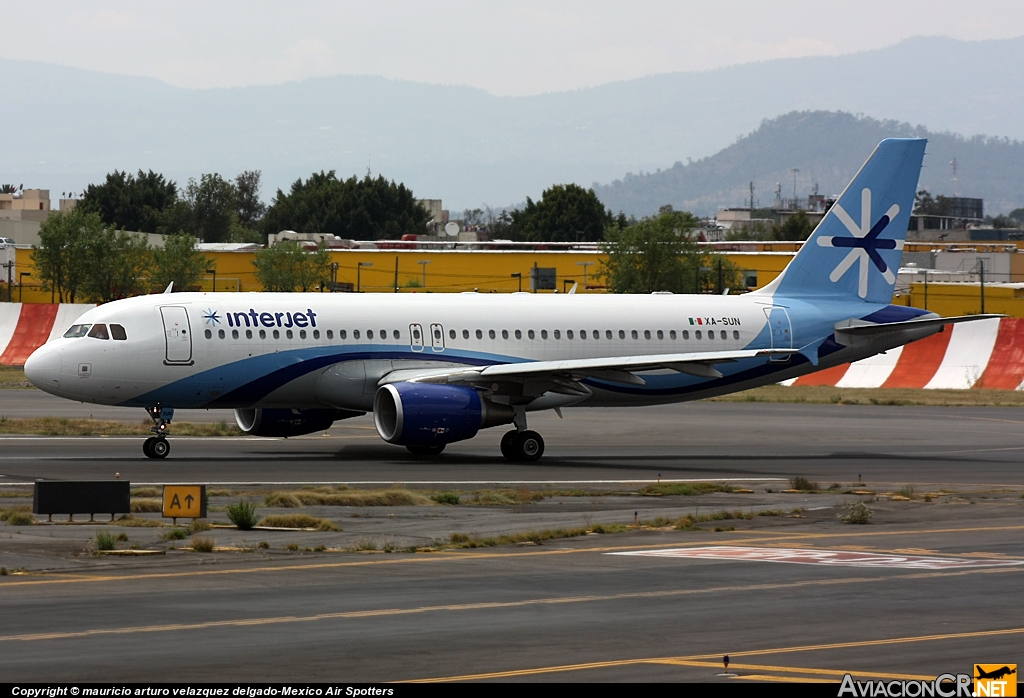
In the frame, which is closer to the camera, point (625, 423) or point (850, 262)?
point (850, 262)

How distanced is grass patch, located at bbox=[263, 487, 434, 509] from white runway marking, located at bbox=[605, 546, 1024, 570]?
667 cm

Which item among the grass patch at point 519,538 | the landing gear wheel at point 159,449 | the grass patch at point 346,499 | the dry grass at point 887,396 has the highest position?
the grass patch at point 519,538

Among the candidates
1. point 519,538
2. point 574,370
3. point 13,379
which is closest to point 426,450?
point 574,370

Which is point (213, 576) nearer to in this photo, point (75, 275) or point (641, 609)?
point (641, 609)

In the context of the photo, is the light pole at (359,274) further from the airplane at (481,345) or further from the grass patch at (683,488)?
the grass patch at (683,488)

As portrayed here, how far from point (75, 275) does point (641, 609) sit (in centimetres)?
9775

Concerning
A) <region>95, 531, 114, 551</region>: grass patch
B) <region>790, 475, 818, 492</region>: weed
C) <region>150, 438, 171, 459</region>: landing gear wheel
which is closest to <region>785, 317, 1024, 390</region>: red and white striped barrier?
<region>790, 475, 818, 492</region>: weed

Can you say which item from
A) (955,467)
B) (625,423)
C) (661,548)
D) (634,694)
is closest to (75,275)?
(625,423)

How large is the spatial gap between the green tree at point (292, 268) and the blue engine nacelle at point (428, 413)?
3304 inches

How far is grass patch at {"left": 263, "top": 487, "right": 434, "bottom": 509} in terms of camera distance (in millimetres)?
26203

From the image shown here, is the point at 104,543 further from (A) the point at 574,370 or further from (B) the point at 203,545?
(A) the point at 574,370

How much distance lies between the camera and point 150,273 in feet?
377

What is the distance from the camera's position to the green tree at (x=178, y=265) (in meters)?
112

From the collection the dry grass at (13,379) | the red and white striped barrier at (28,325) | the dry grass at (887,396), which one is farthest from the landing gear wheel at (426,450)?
the red and white striped barrier at (28,325)
